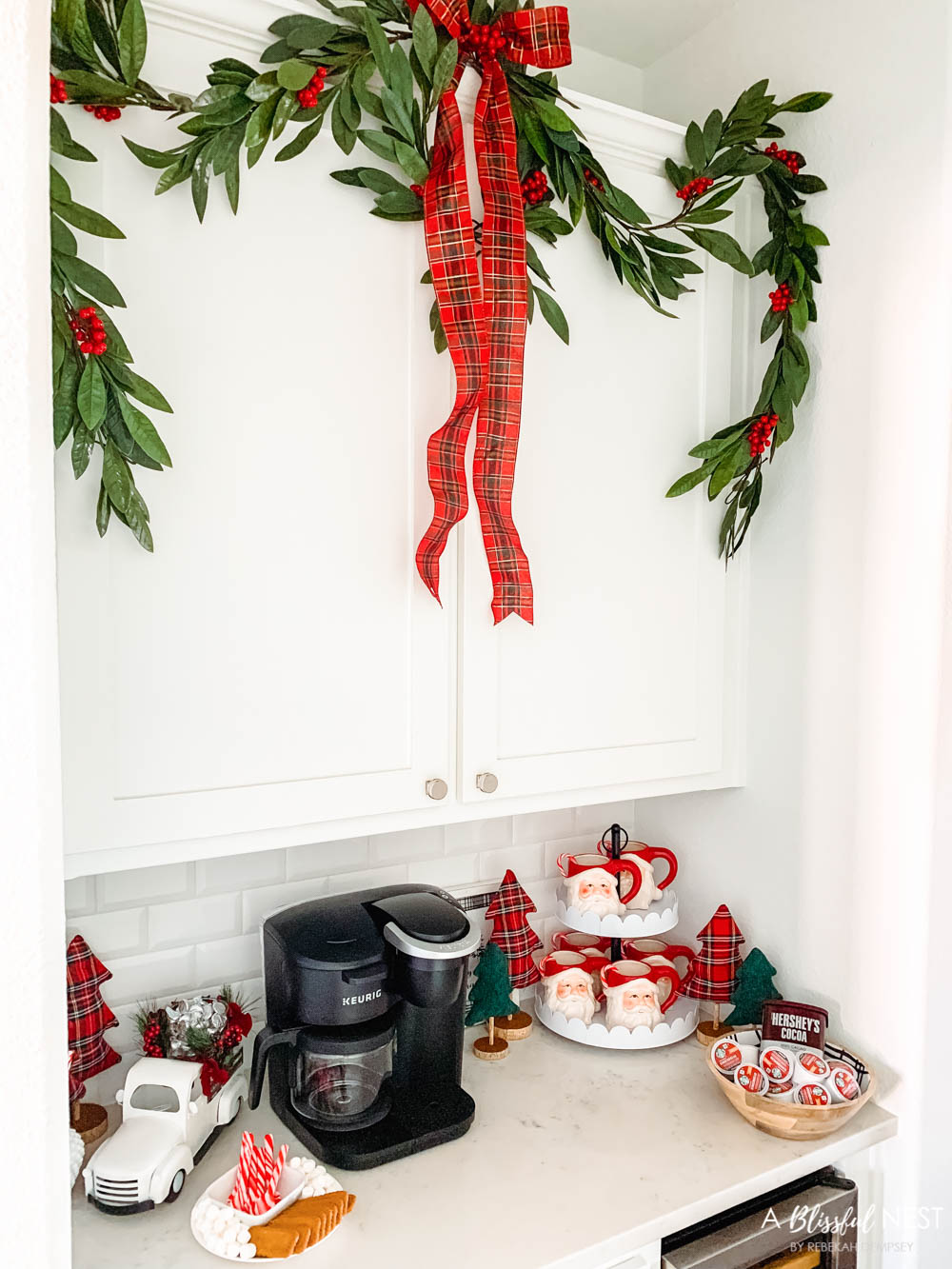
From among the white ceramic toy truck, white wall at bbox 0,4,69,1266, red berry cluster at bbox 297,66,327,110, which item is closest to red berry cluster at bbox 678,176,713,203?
red berry cluster at bbox 297,66,327,110

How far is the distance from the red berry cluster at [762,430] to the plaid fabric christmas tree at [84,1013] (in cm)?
126

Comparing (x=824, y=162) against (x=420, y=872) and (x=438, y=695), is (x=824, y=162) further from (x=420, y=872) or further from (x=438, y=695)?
(x=420, y=872)

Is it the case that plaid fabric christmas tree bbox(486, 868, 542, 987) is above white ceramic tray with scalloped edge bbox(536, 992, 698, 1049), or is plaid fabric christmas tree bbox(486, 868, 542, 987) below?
above

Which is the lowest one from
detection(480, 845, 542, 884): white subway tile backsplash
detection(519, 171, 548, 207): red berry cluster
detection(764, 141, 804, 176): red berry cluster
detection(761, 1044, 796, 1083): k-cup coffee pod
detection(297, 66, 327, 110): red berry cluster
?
detection(761, 1044, 796, 1083): k-cup coffee pod

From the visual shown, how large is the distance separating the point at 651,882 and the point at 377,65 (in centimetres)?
132

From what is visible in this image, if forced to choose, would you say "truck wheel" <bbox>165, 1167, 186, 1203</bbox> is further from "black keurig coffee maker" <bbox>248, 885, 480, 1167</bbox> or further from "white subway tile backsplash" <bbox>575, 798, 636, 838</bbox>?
"white subway tile backsplash" <bbox>575, 798, 636, 838</bbox>

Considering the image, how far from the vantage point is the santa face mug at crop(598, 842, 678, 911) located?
1.66 metres

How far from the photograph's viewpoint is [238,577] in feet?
3.97

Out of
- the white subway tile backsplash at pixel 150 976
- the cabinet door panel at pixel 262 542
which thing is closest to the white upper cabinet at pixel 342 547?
the cabinet door panel at pixel 262 542

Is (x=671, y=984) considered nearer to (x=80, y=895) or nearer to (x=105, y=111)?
(x=80, y=895)

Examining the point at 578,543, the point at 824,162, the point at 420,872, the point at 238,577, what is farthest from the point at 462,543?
the point at 824,162

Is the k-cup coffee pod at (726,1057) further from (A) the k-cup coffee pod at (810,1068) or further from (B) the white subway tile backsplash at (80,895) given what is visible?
(B) the white subway tile backsplash at (80,895)

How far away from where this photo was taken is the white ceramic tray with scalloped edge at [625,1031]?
1568mm

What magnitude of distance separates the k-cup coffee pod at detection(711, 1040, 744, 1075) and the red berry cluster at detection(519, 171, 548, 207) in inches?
50.8
